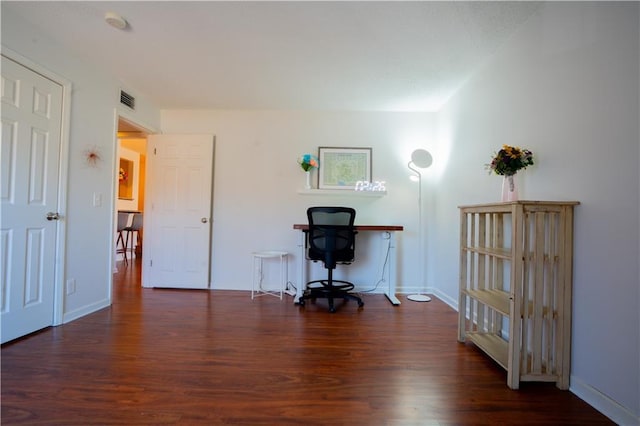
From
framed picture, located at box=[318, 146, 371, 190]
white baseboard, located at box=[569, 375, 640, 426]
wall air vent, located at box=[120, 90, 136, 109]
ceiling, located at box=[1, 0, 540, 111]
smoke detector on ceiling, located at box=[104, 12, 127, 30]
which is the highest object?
ceiling, located at box=[1, 0, 540, 111]

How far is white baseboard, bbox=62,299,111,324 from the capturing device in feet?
7.65

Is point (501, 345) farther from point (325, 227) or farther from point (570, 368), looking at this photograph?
point (325, 227)

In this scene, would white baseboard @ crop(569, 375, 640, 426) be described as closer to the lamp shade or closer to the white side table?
the lamp shade

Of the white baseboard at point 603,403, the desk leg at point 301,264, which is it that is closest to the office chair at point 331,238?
the desk leg at point 301,264

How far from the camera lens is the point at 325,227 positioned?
2.82 m

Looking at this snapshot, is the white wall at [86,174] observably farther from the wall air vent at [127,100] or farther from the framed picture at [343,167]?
the framed picture at [343,167]

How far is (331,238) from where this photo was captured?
9.23 feet

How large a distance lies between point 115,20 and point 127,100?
4.07 feet

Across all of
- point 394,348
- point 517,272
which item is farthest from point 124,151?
point 517,272

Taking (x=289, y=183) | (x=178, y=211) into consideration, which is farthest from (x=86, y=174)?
(x=289, y=183)

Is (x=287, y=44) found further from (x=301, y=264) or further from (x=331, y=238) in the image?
(x=301, y=264)

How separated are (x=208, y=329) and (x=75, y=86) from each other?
7.55ft

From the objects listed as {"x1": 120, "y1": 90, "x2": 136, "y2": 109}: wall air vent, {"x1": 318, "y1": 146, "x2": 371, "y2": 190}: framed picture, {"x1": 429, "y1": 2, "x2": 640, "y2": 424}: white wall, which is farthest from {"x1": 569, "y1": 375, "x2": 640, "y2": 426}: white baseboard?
{"x1": 120, "y1": 90, "x2": 136, "y2": 109}: wall air vent

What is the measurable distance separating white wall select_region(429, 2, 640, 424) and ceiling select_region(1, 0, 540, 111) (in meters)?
0.39
